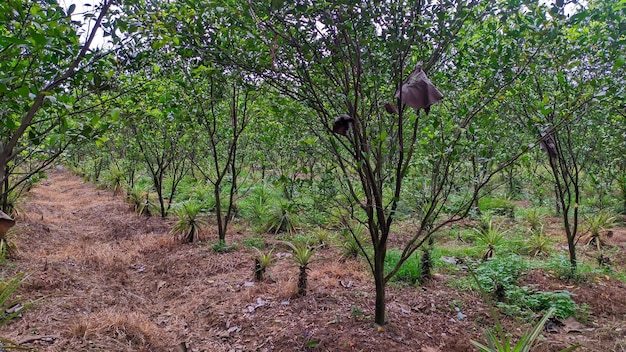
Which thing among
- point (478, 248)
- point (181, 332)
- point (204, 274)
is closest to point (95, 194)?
point (204, 274)

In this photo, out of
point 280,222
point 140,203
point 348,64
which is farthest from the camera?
point 140,203

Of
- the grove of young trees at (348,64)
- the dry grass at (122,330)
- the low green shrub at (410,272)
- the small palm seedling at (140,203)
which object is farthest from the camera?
the small palm seedling at (140,203)

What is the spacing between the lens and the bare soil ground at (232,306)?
10.7 feet

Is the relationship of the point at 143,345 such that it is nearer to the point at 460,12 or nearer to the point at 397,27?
the point at 397,27

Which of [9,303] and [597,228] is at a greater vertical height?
[597,228]

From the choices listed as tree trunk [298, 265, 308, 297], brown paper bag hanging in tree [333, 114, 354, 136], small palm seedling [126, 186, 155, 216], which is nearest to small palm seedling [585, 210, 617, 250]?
tree trunk [298, 265, 308, 297]

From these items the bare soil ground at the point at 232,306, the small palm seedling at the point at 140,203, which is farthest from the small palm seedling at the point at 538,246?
the small palm seedling at the point at 140,203

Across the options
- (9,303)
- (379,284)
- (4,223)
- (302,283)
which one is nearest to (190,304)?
(302,283)

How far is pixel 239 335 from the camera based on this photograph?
3.62 m

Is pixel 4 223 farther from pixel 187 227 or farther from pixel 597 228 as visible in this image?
pixel 597 228

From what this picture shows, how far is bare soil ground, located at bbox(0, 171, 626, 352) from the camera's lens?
10.7 feet

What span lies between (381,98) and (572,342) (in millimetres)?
2720

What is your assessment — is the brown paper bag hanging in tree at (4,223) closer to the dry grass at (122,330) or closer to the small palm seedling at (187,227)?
the dry grass at (122,330)

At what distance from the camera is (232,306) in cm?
415
